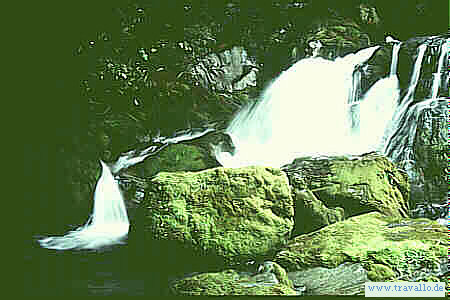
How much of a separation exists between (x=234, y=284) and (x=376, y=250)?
94 cm

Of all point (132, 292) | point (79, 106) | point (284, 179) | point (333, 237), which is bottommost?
point (132, 292)

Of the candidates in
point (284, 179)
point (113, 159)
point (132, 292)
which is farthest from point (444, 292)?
point (113, 159)

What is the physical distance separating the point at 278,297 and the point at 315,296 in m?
0.26

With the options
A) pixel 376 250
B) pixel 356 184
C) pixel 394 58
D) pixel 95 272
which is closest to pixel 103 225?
pixel 95 272

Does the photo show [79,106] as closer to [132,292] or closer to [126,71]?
[126,71]

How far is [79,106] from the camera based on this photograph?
5297 millimetres

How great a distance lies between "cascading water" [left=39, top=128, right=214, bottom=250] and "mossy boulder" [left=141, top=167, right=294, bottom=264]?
798 mm

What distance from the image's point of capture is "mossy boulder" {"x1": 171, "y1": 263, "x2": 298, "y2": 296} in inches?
127

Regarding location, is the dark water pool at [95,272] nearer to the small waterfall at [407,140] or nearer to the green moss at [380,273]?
the green moss at [380,273]

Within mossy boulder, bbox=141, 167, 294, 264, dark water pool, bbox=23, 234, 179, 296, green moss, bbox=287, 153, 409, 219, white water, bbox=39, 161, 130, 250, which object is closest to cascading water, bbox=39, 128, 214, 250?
white water, bbox=39, 161, 130, 250

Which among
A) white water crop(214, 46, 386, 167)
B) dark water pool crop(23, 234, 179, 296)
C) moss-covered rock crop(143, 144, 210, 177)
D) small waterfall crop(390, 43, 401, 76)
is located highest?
small waterfall crop(390, 43, 401, 76)

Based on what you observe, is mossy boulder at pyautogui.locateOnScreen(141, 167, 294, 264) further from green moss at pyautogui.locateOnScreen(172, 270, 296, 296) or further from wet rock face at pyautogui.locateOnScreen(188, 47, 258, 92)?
wet rock face at pyautogui.locateOnScreen(188, 47, 258, 92)

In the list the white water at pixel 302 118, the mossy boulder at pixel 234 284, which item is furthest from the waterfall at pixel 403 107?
the mossy boulder at pixel 234 284

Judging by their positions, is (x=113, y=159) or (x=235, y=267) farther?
(x=113, y=159)
